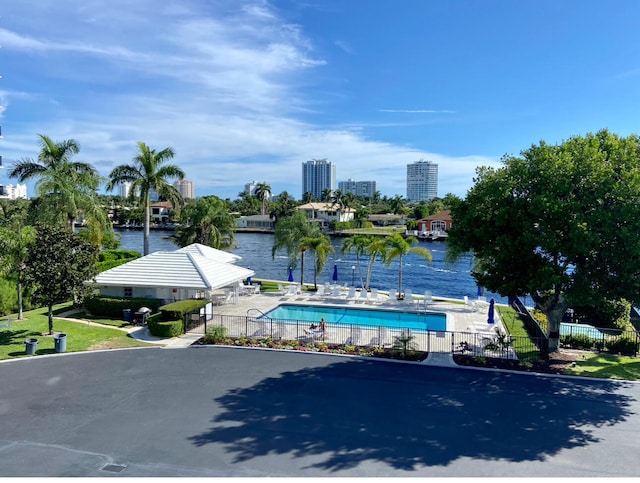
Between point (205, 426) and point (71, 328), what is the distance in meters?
13.2

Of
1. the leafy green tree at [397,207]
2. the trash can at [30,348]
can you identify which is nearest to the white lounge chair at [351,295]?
the trash can at [30,348]

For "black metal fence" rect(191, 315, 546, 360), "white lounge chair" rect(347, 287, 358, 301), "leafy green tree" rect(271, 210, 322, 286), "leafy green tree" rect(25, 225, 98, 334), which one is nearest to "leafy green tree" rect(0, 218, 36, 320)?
"leafy green tree" rect(25, 225, 98, 334)

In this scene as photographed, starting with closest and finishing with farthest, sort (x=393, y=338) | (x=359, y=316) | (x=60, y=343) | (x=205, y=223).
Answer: (x=60, y=343) → (x=393, y=338) → (x=359, y=316) → (x=205, y=223)

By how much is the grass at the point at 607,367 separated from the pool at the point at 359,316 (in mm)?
7963

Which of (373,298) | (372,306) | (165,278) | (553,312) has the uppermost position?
(165,278)

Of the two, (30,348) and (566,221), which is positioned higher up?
(566,221)

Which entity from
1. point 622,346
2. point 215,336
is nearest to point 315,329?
point 215,336

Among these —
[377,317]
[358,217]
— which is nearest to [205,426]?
[377,317]

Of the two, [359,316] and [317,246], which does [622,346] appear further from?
[317,246]

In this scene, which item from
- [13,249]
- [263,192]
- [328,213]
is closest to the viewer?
[13,249]

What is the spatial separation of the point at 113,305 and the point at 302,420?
16.2 meters

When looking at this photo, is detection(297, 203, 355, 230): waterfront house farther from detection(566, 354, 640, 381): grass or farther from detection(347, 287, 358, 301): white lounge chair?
detection(566, 354, 640, 381): grass

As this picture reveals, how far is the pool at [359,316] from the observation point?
85.7ft

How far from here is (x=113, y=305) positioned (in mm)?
24531
